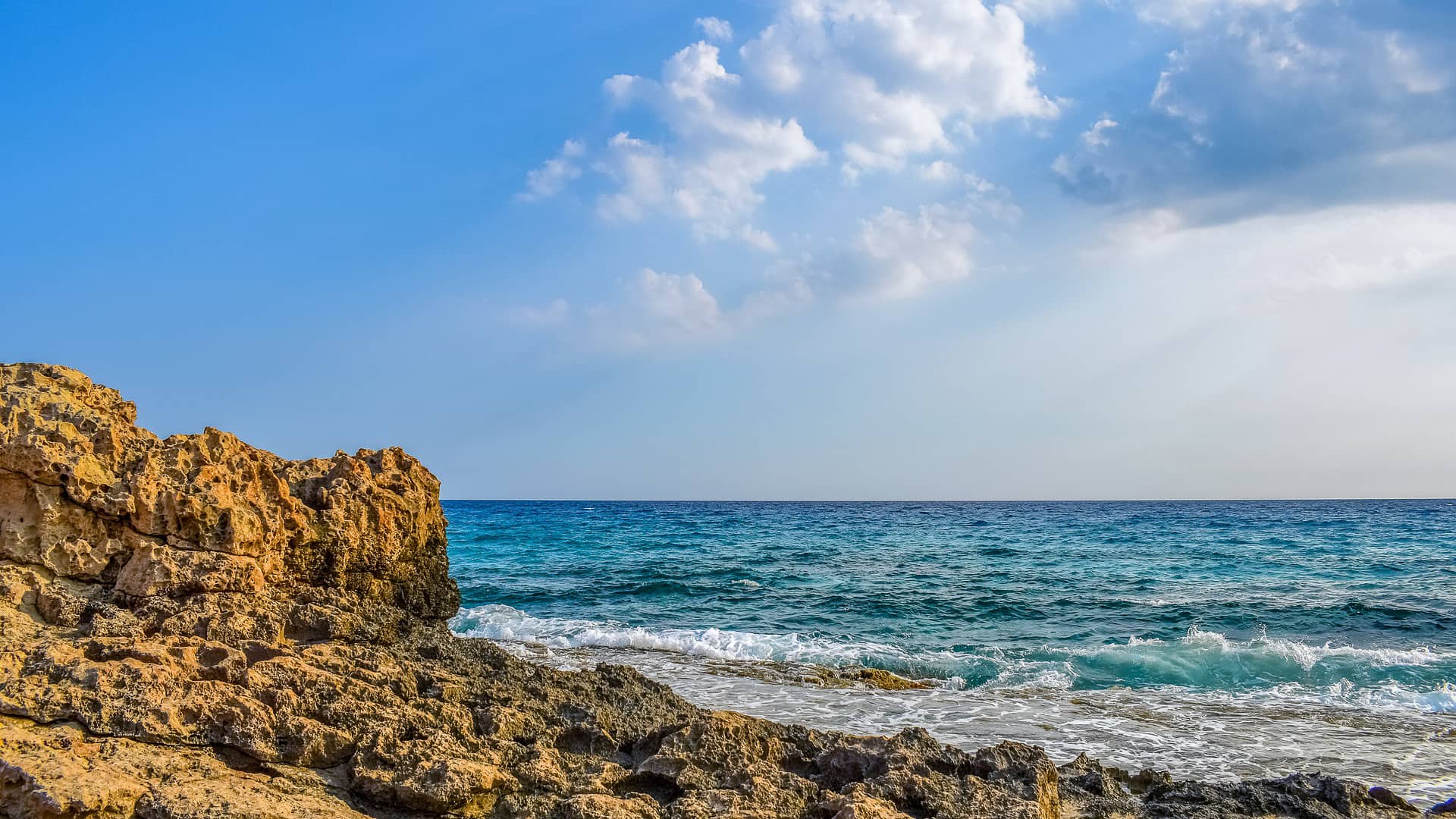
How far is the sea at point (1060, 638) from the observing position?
7852 millimetres

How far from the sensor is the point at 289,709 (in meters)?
4.88

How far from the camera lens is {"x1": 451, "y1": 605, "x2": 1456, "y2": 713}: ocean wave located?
10.3 m

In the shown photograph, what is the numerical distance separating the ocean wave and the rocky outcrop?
5.14m

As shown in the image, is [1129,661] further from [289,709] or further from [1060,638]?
[289,709]

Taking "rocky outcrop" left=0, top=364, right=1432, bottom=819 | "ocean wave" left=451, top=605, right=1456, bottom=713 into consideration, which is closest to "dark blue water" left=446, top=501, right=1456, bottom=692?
"ocean wave" left=451, top=605, right=1456, bottom=713

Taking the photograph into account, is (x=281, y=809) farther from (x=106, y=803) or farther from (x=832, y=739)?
(x=832, y=739)

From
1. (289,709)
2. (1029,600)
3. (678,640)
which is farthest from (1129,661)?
(289,709)

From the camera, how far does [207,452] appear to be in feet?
23.0

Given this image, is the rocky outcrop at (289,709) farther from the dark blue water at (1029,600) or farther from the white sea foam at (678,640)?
the dark blue water at (1029,600)

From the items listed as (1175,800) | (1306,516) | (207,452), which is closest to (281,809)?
(207,452)

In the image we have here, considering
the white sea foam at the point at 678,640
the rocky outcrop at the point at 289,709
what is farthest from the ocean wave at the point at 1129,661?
the rocky outcrop at the point at 289,709

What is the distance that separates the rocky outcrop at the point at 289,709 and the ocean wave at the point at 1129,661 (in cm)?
514

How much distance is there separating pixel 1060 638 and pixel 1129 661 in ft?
6.33

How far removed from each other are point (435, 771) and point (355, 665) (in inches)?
64.5
